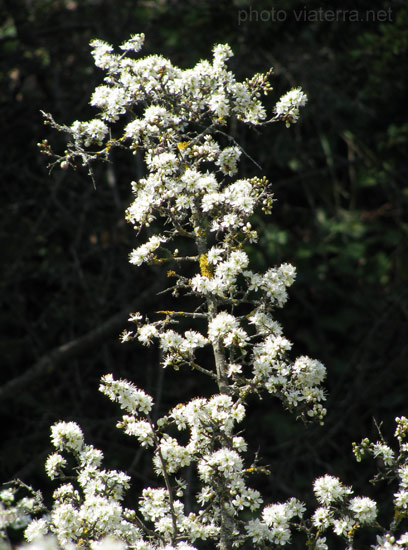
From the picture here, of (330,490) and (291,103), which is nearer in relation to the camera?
(330,490)

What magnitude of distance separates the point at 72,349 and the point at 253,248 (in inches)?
72.1

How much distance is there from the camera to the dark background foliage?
5.99 metres

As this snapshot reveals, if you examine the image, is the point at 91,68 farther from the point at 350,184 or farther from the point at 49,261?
the point at 350,184

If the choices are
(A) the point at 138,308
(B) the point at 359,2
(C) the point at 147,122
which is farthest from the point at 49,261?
(C) the point at 147,122

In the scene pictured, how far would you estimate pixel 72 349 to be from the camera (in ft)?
19.6

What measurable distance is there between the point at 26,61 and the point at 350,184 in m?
3.63

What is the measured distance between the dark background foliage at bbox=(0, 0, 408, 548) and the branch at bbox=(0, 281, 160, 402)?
1 centimetres

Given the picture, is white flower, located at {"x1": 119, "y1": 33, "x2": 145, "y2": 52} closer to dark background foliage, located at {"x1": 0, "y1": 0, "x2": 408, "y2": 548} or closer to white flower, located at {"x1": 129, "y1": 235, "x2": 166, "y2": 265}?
white flower, located at {"x1": 129, "y1": 235, "x2": 166, "y2": 265}

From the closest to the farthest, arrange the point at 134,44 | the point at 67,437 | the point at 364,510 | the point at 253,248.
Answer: the point at 364,510
the point at 67,437
the point at 134,44
the point at 253,248

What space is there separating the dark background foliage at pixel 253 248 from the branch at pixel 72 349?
1cm

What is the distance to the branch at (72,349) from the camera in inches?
227

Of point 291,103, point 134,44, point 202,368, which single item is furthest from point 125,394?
point 134,44

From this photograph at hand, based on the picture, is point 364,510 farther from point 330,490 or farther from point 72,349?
point 72,349

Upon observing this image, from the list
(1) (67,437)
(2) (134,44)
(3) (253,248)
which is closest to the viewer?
(1) (67,437)
